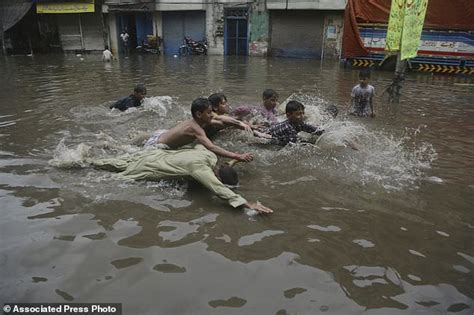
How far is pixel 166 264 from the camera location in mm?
2945

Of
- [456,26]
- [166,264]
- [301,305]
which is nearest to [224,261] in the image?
[166,264]

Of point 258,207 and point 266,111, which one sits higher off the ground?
point 266,111

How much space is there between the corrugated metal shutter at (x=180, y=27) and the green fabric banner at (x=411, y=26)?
60.8 feet

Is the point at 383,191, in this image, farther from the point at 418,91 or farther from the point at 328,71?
the point at 328,71

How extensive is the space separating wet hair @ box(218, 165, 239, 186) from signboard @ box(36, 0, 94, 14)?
24.3 m

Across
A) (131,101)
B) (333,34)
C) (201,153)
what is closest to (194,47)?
(333,34)

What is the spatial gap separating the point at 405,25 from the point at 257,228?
548cm

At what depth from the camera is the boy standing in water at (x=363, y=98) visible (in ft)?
24.9

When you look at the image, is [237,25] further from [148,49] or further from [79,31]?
[79,31]

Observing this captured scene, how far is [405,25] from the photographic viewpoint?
6992 millimetres

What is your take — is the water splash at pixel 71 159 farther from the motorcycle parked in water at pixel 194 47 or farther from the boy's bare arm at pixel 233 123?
the motorcycle parked in water at pixel 194 47

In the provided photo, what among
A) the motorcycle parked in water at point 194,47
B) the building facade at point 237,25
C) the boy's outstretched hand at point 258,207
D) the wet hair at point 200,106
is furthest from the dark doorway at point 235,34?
the boy's outstretched hand at point 258,207

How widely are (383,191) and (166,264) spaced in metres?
2.51

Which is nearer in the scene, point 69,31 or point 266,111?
point 266,111
